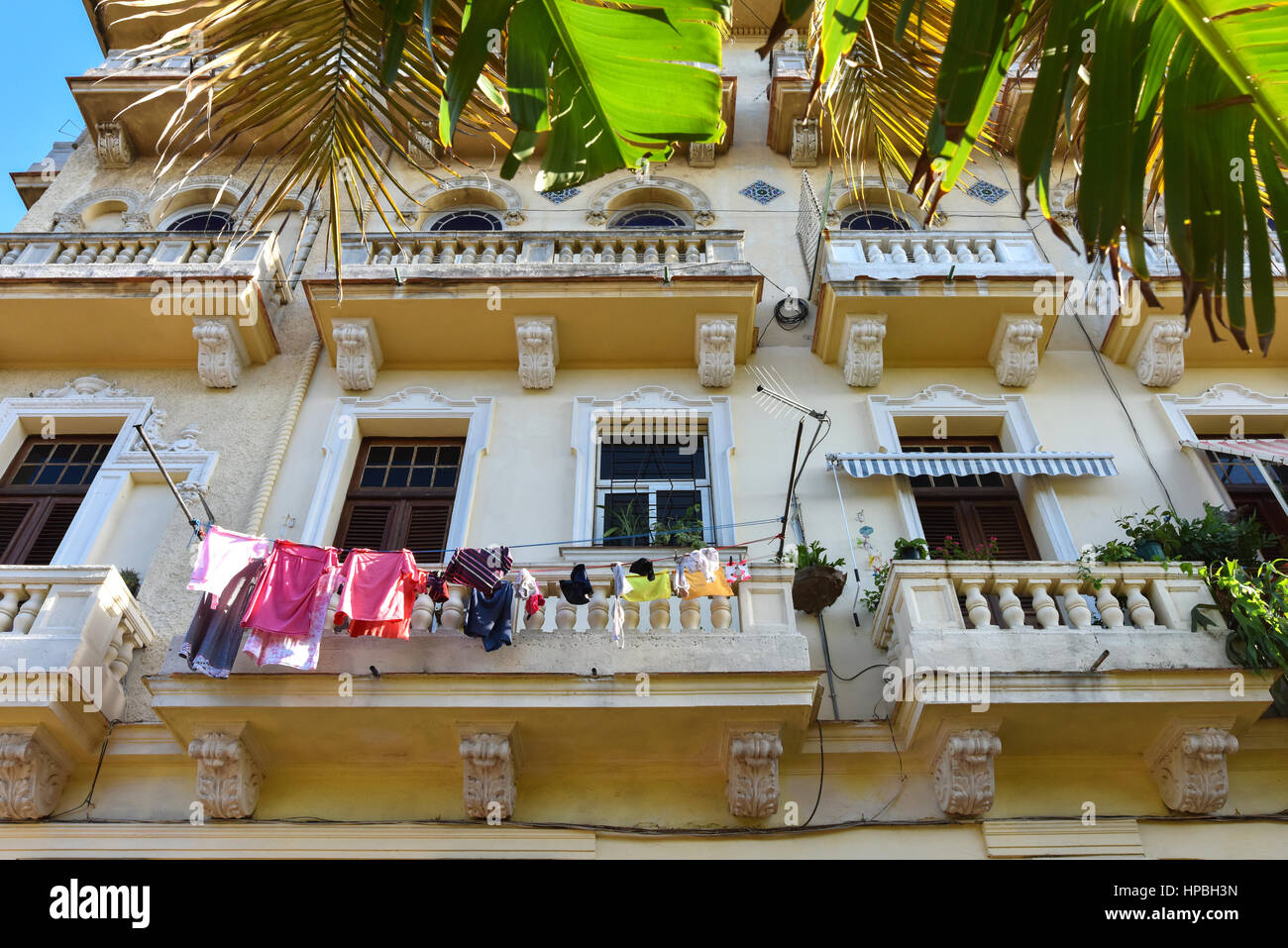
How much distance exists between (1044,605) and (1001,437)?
11.0 feet

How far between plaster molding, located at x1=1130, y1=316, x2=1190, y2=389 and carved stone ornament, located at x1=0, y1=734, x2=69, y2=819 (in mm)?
10691

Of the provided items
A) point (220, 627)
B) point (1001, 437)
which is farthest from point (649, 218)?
point (220, 627)

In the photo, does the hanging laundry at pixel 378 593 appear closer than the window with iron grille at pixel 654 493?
Yes

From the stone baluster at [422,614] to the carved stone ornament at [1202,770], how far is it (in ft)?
18.3

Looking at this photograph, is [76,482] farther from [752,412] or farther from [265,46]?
[265,46]

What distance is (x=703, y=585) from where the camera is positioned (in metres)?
7.78

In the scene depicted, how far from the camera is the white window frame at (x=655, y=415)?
32.3 ft

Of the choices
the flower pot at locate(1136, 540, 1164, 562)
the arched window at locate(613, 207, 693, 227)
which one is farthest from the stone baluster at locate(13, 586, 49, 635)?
the flower pot at locate(1136, 540, 1164, 562)

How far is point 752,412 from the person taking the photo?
11.0 metres

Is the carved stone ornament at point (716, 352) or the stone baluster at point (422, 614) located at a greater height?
the carved stone ornament at point (716, 352)

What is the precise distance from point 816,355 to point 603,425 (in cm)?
252

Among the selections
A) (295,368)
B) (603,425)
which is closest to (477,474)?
(603,425)

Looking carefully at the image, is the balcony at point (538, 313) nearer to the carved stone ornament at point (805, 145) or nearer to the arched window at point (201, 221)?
the carved stone ornament at point (805, 145)

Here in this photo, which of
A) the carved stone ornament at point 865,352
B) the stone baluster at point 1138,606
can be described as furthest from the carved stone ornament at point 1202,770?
the carved stone ornament at point 865,352
